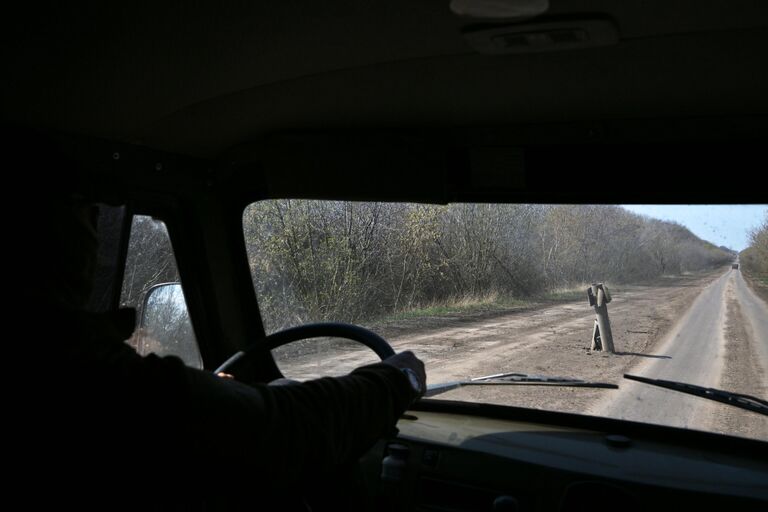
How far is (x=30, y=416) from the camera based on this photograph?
1.02 meters

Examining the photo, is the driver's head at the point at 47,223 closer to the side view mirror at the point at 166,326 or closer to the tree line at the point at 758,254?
the side view mirror at the point at 166,326

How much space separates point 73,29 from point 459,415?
2.21 meters

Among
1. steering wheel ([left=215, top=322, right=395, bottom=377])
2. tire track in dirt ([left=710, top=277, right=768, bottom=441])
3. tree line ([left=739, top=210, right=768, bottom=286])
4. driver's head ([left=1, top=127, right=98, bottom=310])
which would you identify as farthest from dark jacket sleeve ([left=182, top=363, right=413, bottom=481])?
tree line ([left=739, top=210, right=768, bottom=286])

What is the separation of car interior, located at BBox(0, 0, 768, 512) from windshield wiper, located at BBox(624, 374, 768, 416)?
0.42 ft

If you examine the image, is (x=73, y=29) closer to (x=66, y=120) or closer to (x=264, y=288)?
(x=66, y=120)

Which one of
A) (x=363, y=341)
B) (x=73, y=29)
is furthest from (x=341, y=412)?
(x=73, y=29)

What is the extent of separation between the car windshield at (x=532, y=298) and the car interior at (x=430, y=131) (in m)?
0.10

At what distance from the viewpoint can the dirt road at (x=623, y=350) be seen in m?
2.43

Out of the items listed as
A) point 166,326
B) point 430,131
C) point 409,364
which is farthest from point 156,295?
point 409,364

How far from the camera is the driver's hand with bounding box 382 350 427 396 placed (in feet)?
5.21

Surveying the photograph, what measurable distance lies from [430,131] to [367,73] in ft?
2.03

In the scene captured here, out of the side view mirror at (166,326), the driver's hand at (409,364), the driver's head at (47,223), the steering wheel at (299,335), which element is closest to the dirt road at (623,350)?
the steering wheel at (299,335)

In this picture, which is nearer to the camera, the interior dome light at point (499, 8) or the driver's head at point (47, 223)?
the driver's head at point (47, 223)

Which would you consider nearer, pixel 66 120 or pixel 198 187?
pixel 66 120
